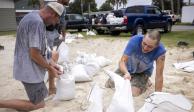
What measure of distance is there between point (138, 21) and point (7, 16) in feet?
72.9

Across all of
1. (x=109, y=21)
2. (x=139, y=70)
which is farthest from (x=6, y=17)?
(x=139, y=70)

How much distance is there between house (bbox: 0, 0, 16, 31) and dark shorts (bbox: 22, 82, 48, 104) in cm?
3164

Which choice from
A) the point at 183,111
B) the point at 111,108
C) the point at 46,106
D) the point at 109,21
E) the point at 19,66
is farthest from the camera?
the point at 109,21

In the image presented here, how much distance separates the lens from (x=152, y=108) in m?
3.67

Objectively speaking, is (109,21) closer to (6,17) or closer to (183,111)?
(183,111)

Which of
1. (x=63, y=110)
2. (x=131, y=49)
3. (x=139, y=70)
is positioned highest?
(x=131, y=49)

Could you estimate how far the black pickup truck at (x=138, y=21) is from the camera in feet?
54.7

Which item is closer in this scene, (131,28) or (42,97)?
(42,97)

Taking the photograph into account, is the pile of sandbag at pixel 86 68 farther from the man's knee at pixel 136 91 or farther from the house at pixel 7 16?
the house at pixel 7 16

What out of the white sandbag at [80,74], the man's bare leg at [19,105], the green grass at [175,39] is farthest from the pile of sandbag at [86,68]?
the green grass at [175,39]

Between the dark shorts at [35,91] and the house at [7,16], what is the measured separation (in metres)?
31.6

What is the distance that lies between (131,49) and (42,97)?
1.32 m

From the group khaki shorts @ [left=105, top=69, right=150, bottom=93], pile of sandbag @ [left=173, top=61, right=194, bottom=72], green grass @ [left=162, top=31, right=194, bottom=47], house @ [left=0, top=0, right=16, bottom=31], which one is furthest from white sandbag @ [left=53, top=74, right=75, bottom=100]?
house @ [left=0, top=0, right=16, bottom=31]

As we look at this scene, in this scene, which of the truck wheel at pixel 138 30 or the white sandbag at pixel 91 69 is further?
the truck wheel at pixel 138 30
